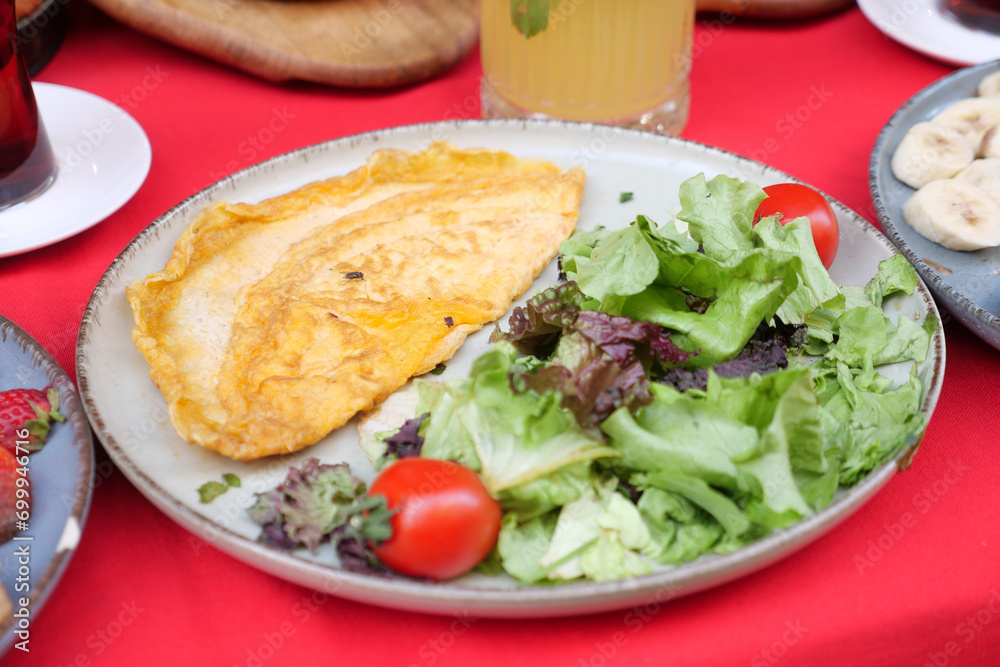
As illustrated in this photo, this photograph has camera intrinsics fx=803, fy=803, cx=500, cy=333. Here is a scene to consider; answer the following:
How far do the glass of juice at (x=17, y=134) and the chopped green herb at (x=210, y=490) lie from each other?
4.56ft

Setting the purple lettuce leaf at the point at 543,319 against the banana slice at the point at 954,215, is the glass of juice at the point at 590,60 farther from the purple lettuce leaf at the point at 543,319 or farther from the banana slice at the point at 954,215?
the purple lettuce leaf at the point at 543,319

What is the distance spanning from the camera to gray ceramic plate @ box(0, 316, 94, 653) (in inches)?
54.7

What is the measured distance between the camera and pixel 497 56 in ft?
9.51

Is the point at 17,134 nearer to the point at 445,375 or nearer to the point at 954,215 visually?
the point at 445,375

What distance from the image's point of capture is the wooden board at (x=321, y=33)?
10.3 feet

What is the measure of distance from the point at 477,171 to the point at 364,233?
0.47 meters

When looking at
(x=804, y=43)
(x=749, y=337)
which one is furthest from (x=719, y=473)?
(x=804, y=43)

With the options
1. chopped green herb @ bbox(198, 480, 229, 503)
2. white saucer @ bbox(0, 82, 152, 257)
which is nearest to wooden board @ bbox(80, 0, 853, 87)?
white saucer @ bbox(0, 82, 152, 257)

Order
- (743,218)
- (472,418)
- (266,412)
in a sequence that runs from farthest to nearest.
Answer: (743,218) → (266,412) → (472,418)

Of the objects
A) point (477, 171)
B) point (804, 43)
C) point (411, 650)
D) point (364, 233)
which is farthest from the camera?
point (804, 43)

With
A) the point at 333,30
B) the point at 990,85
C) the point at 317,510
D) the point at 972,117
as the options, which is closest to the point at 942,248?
the point at 972,117

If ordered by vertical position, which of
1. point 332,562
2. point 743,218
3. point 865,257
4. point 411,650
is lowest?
point 411,650

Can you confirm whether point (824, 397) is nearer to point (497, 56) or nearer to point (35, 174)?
point (497, 56)

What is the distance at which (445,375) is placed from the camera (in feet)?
6.84
